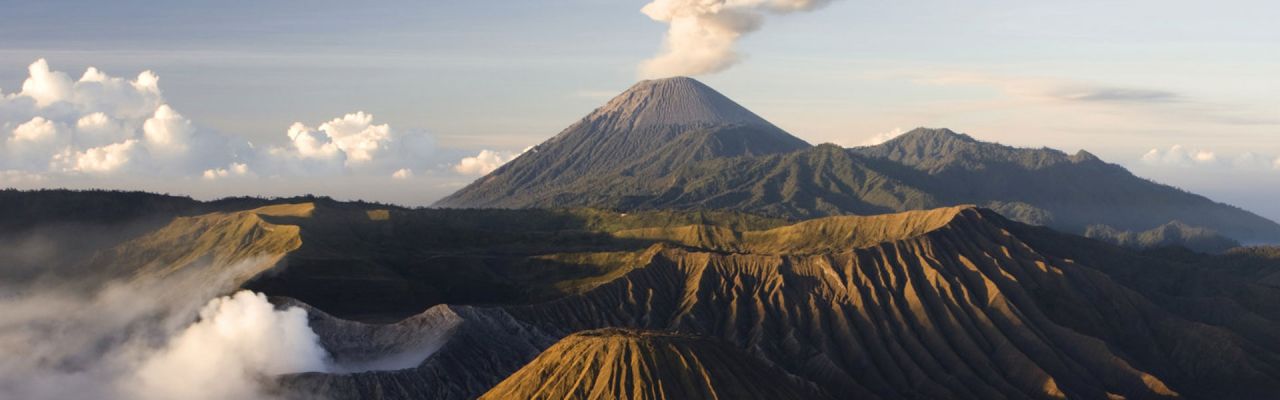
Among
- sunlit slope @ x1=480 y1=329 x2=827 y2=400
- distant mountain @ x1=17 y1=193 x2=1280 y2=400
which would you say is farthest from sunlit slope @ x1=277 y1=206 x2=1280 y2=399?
sunlit slope @ x1=480 y1=329 x2=827 y2=400

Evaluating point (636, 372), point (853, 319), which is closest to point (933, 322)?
point (853, 319)

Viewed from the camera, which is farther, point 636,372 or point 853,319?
point 853,319

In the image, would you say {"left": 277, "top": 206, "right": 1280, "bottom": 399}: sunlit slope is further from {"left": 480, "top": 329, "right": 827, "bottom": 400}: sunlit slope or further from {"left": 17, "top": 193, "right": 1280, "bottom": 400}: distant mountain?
{"left": 480, "top": 329, "right": 827, "bottom": 400}: sunlit slope

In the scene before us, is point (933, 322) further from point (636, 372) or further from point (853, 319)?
point (636, 372)

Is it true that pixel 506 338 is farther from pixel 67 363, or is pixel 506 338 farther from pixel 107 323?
pixel 107 323

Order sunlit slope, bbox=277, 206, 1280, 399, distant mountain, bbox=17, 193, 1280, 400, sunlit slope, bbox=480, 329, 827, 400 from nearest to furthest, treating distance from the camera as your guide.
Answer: sunlit slope, bbox=480, 329, 827, 400, distant mountain, bbox=17, 193, 1280, 400, sunlit slope, bbox=277, 206, 1280, 399

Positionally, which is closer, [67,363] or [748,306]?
[67,363]

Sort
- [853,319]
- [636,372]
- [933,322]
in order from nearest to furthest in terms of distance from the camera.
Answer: [636,372] < [933,322] < [853,319]

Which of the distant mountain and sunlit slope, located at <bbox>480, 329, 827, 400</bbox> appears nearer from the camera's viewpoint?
sunlit slope, located at <bbox>480, 329, 827, 400</bbox>

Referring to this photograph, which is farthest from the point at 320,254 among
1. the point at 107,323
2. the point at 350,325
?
the point at 350,325
